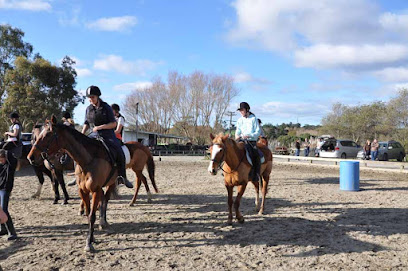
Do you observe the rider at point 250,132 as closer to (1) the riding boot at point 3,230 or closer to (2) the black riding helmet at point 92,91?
(2) the black riding helmet at point 92,91

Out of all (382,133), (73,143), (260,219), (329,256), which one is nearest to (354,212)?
(260,219)

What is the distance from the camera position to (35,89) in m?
27.5

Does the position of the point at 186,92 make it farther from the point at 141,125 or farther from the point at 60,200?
the point at 60,200

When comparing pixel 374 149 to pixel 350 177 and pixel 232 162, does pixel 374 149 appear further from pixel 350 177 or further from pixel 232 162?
pixel 232 162

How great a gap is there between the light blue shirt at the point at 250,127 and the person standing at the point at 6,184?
15.3 feet

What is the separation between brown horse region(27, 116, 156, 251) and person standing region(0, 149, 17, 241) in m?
0.55

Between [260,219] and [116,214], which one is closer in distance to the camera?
[260,219]

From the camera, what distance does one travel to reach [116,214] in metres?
7.06

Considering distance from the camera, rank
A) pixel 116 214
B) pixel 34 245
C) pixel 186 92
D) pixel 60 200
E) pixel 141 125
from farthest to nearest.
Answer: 1. pixel 141 125
2. pixel 186 92
3. pixel 60 200
4. pixel 116 214
5. pixel 34 245

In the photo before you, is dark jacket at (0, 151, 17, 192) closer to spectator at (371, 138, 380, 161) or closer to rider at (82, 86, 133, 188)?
rider at (82, 86, 133, 188)

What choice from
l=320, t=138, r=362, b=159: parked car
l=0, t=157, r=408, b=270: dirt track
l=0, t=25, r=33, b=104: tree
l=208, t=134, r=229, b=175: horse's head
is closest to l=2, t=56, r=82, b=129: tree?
l=0, t=25, r=33, b=104: tree

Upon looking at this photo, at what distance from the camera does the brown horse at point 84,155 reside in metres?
4.85

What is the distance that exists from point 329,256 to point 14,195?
8.89 meters

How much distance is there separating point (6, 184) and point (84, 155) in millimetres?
1521
